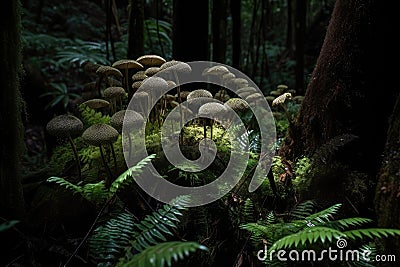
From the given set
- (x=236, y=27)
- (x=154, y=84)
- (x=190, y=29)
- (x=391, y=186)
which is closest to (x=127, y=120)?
(x=154, y=84)

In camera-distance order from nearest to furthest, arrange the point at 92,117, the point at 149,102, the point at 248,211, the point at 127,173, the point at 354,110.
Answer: the point at 127,173 < the point at 248,211 < the point at 354,110 < the point at 149,102 < the point at 92,117

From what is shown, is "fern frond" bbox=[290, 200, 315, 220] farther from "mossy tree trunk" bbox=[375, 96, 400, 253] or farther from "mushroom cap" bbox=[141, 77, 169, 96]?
"mushroom cap" bbox=[141, 77, 169, 96]

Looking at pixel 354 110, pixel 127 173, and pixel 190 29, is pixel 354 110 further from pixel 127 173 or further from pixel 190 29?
pixel 190 29

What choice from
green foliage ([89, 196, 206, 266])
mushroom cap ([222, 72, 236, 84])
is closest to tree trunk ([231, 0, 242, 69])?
mushroom cap ([222, 72, 236, 84])

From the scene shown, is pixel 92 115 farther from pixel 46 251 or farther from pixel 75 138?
pixel 46 251

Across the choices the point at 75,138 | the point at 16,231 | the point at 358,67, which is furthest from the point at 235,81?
the point at 16,231

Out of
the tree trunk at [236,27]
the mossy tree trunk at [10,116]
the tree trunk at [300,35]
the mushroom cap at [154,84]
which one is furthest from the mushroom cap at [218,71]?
the tree trunk at [300,35]

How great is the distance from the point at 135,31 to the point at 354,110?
3174 mm

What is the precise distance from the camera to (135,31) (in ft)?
15.8

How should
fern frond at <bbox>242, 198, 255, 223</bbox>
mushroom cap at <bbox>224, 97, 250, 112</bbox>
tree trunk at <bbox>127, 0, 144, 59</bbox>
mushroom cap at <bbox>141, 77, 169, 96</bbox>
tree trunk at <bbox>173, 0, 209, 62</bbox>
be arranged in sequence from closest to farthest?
1. fern frond at <bbox>242, 198, 255, 223</bbox>
2. mushroom cap at <bbox>141, 77, 169, 96</bbox>
3. mushroom cap at <bbox>224, 97, 250, 112</bbox>
4. tree trunk at <bbox>173, 0, 209, 62</bbox>
5. tree trunk at <bbox>127, 0, 144, 59</bbox>

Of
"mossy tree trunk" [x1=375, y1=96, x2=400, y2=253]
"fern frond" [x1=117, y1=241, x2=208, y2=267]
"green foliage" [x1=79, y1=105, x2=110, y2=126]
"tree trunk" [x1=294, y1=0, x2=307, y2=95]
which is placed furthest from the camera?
"tree trunk" [x1=294, y1=0, x2=307, y2=95]

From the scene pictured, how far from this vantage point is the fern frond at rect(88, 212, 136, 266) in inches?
81.4

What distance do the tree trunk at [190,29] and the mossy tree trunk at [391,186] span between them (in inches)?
92.1

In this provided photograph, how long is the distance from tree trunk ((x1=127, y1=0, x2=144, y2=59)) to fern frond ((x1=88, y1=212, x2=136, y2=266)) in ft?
10.1
